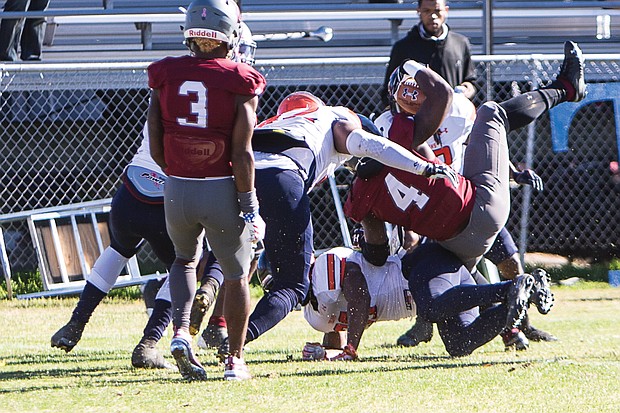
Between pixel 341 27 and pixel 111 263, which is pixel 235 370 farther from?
pixel 341 27

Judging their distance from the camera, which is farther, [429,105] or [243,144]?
[429,105]

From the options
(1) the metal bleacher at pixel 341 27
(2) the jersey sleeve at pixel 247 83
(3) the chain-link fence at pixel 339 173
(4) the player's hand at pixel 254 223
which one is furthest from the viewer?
(1) the metal bleacher at pixel 341 27

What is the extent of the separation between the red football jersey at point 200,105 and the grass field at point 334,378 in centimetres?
97

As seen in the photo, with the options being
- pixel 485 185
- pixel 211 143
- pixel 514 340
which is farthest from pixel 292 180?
pixel 514 340

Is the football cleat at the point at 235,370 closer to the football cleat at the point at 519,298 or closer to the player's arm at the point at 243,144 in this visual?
the player's arm at the point at 243,144

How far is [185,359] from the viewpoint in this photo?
16.0 feet

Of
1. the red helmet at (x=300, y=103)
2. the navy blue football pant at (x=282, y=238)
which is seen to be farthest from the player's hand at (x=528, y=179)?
the navy blue football pant at (x=282, y=238)

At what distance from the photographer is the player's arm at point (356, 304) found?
574cm

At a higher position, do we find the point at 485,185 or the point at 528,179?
the point at 485,185

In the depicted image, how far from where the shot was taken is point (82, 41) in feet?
41.4

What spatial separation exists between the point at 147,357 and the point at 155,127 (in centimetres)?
134

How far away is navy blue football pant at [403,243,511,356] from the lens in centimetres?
527

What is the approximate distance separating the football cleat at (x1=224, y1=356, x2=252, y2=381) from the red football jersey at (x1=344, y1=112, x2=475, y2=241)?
114 centimetres

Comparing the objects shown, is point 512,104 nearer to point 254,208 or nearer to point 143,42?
point 254,208
